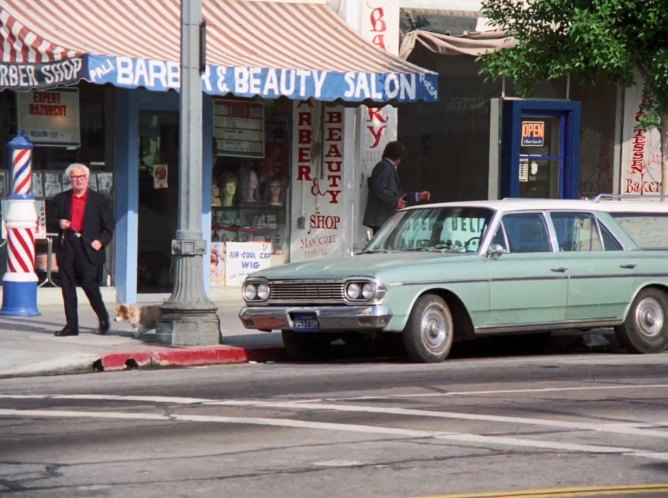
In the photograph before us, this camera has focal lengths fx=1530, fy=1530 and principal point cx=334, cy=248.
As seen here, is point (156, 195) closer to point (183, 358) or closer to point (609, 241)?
point (183, 358)

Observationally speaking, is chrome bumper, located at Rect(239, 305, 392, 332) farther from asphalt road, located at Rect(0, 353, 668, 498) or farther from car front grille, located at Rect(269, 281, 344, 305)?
asphalt road, located at Rect(0, 353, 668, 498)

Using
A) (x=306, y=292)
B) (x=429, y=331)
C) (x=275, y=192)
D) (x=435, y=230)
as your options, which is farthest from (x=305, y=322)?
(x=275, y=192)

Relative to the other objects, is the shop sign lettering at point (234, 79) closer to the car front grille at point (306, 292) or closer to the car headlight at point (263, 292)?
the car headlight at point (263, 292)

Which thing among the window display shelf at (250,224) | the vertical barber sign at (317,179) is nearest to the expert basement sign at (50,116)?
the window display shelf at (250,224)

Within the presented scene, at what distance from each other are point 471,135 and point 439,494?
635 inches

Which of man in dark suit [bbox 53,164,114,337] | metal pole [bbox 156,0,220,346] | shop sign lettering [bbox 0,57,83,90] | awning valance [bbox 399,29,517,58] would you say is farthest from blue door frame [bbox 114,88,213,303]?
metal pole [bbox 156,0,220,346]

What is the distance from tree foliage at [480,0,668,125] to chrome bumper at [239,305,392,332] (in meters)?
6.63

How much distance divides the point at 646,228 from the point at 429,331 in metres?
3.35

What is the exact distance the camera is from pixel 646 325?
1572cm

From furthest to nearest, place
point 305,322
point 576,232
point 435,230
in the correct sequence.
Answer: point 576,232 < point 435,230 < point 305,322

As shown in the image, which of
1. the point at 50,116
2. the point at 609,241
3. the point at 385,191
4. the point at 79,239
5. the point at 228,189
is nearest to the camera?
the point at 609,241

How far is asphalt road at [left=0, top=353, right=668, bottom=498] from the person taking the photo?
7.85 meters

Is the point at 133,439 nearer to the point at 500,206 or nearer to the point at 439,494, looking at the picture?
the point at 439,494

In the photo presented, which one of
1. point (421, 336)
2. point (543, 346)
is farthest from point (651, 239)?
point (421, 336)
